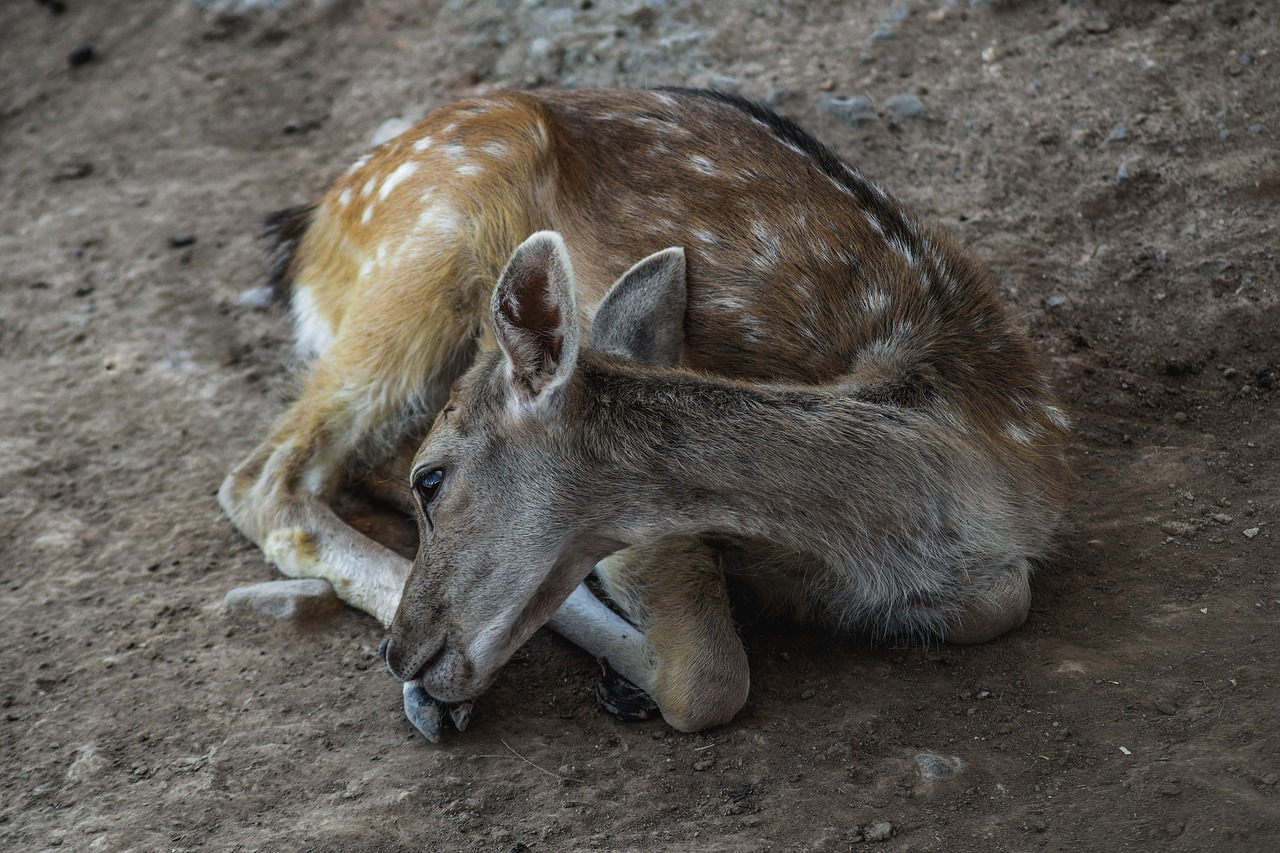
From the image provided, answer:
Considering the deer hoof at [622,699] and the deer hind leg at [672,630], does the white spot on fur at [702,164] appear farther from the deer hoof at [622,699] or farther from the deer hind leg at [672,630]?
the deer hoof at [622,699]

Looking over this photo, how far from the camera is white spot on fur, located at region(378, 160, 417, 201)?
14.4 ft

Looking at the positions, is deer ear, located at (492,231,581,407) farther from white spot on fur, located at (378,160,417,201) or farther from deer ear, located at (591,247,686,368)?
white spot on fur, located at (378,160,417,201)

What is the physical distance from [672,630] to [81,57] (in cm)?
611

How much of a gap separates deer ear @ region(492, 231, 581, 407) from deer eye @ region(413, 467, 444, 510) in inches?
16.1

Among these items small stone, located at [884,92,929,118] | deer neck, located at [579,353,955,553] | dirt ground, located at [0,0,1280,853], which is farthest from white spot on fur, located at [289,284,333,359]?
small stone, located at [884,92,929,118]

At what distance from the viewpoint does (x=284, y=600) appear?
3811 mm

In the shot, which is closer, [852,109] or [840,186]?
[840,186]

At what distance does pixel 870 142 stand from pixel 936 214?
1.91 feet

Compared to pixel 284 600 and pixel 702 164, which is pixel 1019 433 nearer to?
pixel 702 164

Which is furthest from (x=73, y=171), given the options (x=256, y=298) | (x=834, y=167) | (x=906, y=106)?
(x=834, y=167)

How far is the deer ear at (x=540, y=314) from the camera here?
2.96 m

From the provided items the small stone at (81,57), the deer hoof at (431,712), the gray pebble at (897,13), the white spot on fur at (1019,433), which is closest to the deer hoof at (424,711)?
the deer hoof at (431,712)

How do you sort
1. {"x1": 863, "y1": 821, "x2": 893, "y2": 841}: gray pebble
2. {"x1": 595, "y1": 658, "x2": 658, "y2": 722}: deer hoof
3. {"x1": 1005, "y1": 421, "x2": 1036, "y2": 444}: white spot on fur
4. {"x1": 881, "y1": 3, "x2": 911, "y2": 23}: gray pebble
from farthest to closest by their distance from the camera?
{"x1": 881, "y1": 3, "x2": 911, "y2": 23}: gray pebble → {"x1": 1005, "y1": 421, "x2": 1036, "y2": 444}: white spot on fur → {"x1": 595, "y1": 658, "x2": 658, "y2": 722}: deer hoof → {"x1": 863, "y1": 821, "x2": 893, "y2": 841}: gray pebble

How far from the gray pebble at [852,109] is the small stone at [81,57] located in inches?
185
